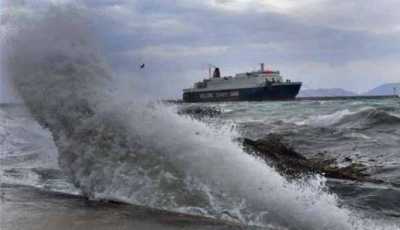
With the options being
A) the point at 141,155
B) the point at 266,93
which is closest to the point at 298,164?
the point at 141,155

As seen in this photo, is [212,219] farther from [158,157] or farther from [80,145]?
[80,145]

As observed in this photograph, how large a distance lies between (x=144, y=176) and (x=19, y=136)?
12255mm

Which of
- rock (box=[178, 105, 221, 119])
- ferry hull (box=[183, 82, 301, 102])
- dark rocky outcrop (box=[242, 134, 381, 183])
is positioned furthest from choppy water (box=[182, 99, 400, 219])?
ferry hull (box=[183, 82, 301, 102])

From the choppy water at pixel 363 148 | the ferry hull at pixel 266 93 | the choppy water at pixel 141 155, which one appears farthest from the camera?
the ferry hull at pixel 266 93

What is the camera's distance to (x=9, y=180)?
9352mm

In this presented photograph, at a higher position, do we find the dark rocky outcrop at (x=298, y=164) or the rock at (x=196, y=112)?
the rock at (x=196, y=112)

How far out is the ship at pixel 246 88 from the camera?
87.4 m

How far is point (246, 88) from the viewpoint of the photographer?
90.1 metres

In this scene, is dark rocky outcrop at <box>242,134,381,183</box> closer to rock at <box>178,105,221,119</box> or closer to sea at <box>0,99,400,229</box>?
sea at <box>0,99,400,229</box>

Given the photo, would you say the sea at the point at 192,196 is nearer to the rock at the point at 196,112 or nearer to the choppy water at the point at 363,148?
the choppy water at the point at 363,148

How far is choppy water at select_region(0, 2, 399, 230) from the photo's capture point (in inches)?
253

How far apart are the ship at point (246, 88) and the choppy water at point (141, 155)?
78.9 meters

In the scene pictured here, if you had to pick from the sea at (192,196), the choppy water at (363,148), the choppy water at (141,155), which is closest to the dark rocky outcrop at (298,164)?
the choppy water at (363,148)

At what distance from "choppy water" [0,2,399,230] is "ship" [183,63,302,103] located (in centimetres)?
7892
